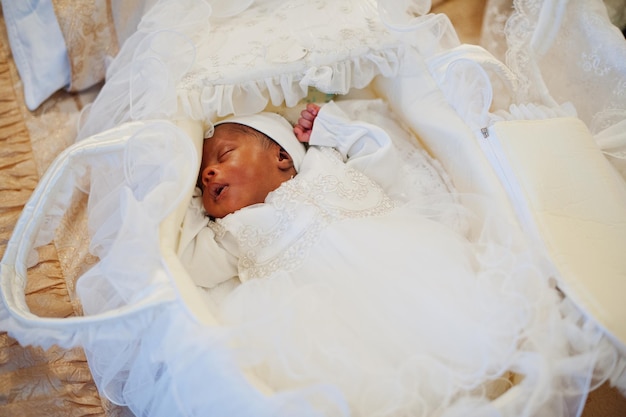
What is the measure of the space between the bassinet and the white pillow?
0.79ft

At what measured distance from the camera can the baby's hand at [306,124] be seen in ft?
4.36

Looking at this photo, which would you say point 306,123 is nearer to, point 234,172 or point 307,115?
point 307,115

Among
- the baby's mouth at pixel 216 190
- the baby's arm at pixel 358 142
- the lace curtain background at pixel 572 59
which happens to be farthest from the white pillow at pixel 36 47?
the lace curtain background at pixel 572 59

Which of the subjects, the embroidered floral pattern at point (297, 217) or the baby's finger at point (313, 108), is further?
the baby's finger at point (313, 108)

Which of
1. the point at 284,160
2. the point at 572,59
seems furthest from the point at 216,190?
the point at 572,59

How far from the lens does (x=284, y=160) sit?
4.17ft

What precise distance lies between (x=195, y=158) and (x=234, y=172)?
0.20 meters

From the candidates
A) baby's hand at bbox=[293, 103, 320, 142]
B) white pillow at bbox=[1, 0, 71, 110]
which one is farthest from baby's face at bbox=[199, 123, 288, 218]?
white pillow at bbox=[1, 0, 71, 110]

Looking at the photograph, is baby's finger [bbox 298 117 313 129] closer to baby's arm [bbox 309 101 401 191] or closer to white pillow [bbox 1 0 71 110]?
baby's arm [bbox 309 101 401 191]

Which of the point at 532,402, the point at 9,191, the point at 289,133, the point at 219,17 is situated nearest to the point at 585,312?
the point at 532,402

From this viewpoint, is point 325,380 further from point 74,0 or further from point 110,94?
point 74,0

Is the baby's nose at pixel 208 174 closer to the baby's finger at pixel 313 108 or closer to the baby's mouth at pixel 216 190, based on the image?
the baby's mouth at pixel 216 190

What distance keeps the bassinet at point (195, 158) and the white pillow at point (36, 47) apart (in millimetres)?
241

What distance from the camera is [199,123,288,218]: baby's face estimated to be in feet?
3.86
